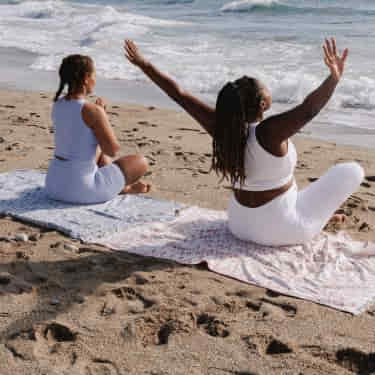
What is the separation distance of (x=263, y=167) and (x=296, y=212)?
1.35ft

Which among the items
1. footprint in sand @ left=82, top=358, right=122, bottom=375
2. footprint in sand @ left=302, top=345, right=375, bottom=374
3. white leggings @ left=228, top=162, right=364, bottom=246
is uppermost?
white leggings @ left=228, top=162, right=364, bottom=246

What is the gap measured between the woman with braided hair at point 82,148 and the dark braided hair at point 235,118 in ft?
3.79

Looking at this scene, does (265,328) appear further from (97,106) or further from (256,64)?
(256,64)

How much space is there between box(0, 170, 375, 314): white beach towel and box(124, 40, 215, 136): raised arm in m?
0.79

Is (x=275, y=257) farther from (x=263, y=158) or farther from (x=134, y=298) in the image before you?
(x=134, y=298)

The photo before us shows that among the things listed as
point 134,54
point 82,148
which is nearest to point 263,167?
point 134,54

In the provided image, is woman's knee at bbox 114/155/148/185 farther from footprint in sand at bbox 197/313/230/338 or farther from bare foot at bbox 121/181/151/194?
footprint in sand at bbox 197/313/230/338

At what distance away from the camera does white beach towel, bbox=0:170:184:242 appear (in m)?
4.26

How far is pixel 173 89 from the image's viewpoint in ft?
12.1

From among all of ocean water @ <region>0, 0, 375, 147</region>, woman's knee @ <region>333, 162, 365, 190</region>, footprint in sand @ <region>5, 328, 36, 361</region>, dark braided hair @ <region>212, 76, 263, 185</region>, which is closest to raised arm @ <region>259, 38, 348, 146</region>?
dark braided hair @ <region>212, 76, 263, 185</region>

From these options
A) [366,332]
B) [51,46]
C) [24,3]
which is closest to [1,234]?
[366,332]

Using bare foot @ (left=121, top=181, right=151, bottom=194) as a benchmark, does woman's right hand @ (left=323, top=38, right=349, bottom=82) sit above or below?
above

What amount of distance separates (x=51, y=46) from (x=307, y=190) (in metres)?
12.4

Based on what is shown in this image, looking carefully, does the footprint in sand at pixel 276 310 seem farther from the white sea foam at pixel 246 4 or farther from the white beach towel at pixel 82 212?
the white sea foam at pixel 246 4
